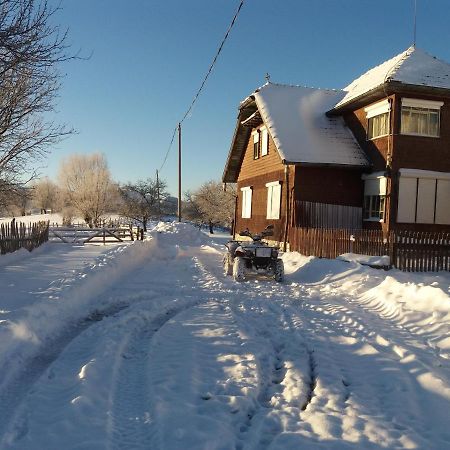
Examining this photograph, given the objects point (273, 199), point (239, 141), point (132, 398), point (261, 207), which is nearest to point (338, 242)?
point (273, 199)

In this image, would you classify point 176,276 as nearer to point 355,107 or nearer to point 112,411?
point 112,411

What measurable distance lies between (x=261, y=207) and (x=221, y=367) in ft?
62.6

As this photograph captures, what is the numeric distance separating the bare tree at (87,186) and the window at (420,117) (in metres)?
47.5

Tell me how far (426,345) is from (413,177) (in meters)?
12.6

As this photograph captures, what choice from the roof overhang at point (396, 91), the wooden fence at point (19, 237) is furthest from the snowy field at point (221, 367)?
the roof overhang at point (396, 91)

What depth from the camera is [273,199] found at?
863 inches

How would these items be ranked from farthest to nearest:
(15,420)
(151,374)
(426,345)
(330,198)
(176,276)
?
(330,198)
(176,276)
(426,345)
(151,374)
(15,420)

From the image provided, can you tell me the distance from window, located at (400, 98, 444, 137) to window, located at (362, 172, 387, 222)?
2102 millimetres

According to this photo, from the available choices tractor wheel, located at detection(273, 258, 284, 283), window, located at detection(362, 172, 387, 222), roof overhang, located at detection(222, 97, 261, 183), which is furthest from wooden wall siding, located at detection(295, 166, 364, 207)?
tractor wheel, located at detection(273, 258, 284, 283)

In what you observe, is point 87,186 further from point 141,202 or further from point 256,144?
point 256,144

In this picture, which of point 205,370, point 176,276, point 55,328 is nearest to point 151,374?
point 205,370

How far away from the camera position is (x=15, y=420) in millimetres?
3773

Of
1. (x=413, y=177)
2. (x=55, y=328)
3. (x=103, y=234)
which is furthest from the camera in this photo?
(x=103, y=234)

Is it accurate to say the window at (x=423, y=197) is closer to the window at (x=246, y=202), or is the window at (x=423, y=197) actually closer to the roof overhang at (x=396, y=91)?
the roof overhang at (x=396, y=91)
